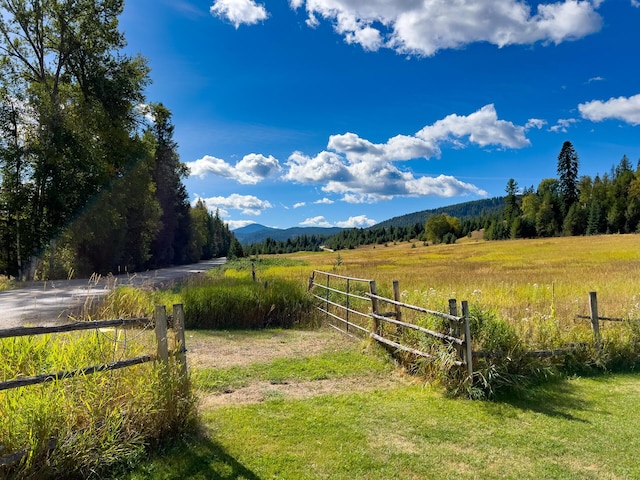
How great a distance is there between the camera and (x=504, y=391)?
5520 millimetres

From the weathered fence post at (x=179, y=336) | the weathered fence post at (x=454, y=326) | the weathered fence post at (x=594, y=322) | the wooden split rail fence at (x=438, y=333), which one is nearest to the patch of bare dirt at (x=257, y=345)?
the wooden split rail fence at (x=438, y=333)

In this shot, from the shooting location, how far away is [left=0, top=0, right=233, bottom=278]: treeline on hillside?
18891 mm

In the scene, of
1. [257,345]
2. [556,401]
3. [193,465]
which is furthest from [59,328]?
[556,401]

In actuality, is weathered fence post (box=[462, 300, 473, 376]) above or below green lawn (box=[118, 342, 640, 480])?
above

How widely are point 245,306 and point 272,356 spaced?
12.1ft

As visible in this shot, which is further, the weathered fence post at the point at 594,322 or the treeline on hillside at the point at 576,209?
the treeline on hillside at the point at 576,209

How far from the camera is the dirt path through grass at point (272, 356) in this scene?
566 cm

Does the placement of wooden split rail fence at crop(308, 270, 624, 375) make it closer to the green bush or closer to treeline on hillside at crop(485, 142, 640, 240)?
the green bush

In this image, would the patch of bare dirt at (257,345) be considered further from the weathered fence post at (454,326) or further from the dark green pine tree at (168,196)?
the dark green pine tree at (168,196)

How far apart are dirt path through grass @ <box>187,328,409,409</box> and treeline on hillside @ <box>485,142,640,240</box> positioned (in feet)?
221

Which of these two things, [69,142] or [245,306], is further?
[69,142]

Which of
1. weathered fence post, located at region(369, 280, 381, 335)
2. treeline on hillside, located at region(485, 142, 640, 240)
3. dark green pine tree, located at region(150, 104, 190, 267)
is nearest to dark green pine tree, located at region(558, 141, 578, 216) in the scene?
treeline on hillside, located at region(485, 142, 640, 240)

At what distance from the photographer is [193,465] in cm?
358

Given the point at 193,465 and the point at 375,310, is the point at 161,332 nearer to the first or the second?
the point at 193,465
